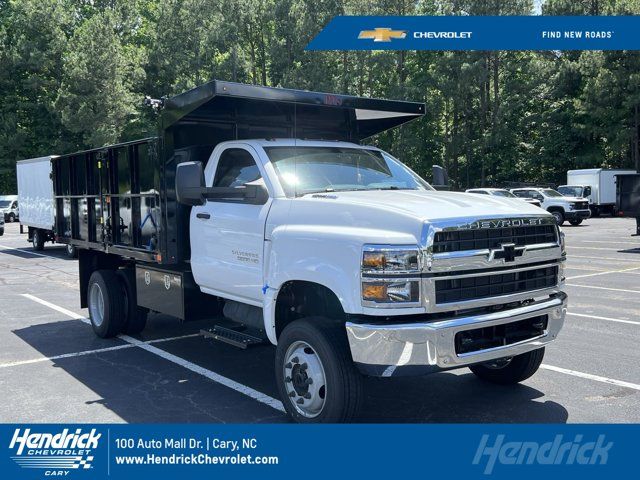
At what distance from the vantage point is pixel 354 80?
46.7m

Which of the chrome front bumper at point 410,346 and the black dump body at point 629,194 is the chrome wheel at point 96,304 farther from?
the black dump body at point 629,194

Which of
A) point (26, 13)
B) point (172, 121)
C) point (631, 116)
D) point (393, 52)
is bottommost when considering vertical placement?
point (172, 121)

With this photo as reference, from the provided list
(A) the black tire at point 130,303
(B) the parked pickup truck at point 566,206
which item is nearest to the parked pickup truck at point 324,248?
(A) the black tire at point 130,303

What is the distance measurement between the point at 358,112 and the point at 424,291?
11.6 ft

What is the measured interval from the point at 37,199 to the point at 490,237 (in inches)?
781

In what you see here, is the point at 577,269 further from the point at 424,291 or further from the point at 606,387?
the point at 424,291

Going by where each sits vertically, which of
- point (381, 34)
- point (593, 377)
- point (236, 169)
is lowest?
point (593, 377)

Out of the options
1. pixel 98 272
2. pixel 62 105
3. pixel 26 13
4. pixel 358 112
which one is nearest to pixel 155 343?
pixel 98 272

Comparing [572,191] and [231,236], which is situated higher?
[572,191]

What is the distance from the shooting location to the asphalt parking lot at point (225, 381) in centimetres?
522

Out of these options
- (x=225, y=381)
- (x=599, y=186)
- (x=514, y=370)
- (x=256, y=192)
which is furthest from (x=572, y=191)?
(x=256, y=192)

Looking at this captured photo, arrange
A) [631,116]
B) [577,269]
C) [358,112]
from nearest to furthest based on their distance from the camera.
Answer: [358,112] < [577,269] < [631,116]

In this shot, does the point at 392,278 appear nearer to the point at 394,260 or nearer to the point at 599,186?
the point at 394,260

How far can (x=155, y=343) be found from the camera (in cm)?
787
